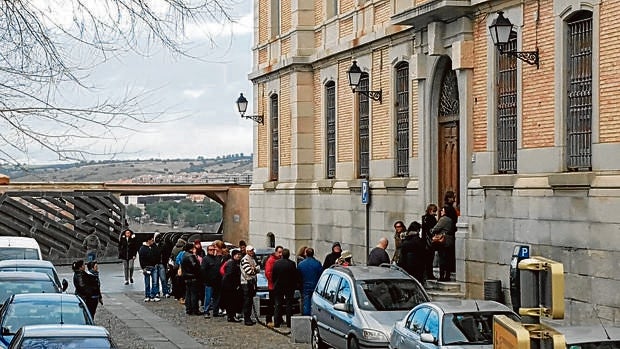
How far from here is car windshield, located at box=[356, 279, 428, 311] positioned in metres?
19.5

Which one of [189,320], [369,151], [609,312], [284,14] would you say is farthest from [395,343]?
[284,14]

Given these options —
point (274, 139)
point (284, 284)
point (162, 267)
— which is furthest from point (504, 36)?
point (274, 139)

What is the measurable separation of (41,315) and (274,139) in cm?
2234

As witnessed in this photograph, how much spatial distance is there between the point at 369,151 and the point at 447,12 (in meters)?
Result: 7.13

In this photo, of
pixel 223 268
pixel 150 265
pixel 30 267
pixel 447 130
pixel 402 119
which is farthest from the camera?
pixel 150 265

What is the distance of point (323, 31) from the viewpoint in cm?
3500

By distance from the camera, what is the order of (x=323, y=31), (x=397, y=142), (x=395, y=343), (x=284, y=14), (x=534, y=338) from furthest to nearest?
(x=284, y=14) < (x=323, y=31) < (x=397, y=142) < (x=395, y=343) < (x=534, y=338)

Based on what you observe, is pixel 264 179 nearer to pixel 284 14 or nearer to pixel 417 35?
pixel 284 14

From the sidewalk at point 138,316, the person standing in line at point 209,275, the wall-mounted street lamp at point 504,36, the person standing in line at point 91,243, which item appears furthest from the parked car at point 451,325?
A: the person standing in line at point 91,243

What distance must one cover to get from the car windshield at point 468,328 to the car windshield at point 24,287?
8.58m

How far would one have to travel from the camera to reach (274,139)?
3962cm

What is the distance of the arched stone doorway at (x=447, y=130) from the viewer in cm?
2641

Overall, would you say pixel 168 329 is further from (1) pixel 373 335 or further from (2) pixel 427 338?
(2) pixel 427 338

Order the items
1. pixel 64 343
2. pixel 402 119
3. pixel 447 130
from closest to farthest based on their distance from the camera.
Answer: pixel 64 343 → pixel 447 130 → pixel 402 119
